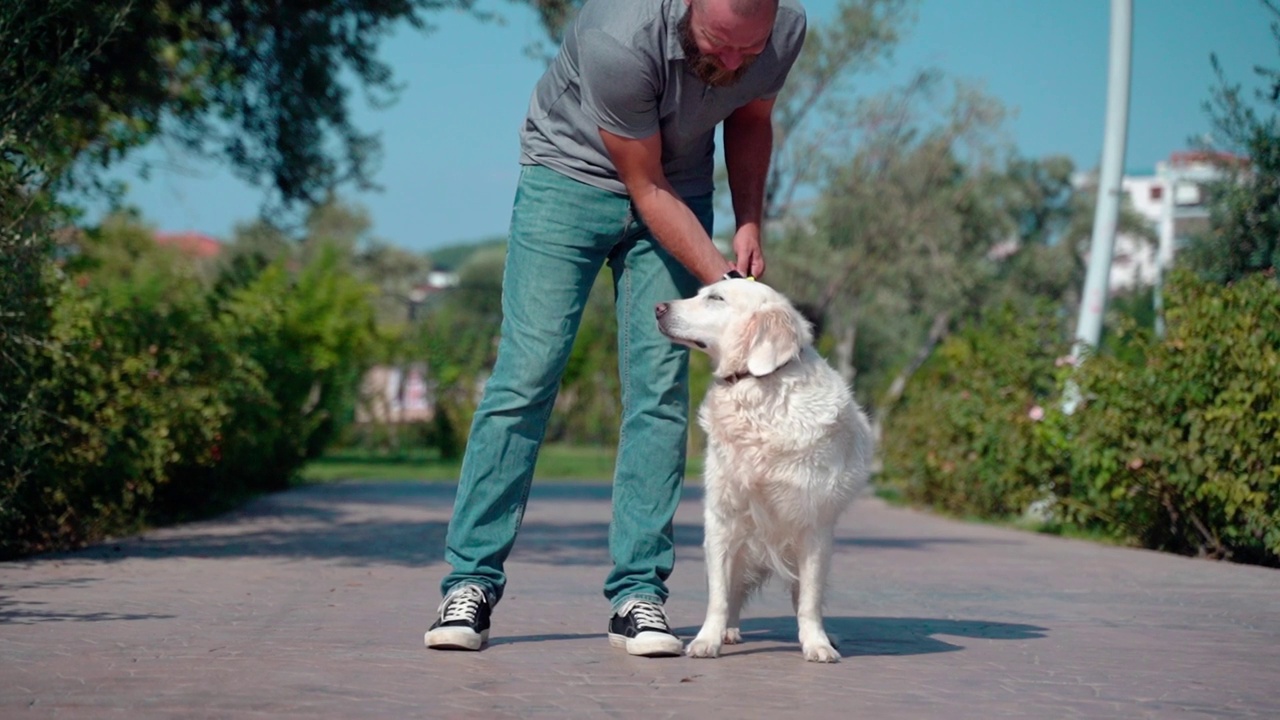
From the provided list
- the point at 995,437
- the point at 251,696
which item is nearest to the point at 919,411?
the point at 995,437

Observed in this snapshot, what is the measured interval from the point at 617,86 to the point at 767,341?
0.89 m

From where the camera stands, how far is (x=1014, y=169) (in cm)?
3619

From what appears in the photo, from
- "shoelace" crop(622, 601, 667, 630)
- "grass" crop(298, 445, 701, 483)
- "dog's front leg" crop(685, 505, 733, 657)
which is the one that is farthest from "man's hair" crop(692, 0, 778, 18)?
"grass" crop(298, 445, 701, 483)

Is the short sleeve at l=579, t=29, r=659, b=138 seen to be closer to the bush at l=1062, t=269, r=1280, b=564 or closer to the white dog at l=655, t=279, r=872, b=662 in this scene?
the white dog at l=655, t=279, r=872, b=662

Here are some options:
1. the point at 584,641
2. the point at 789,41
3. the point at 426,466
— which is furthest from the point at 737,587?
the point at 426,466

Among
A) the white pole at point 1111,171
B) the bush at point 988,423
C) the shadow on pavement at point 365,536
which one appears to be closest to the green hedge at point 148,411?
the shadow on pavement at point 365,536

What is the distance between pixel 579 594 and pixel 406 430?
1928 cm

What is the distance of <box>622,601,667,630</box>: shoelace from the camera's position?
447cm

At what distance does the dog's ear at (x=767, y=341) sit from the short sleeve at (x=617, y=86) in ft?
2.21

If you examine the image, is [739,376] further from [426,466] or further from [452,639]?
[426,466]

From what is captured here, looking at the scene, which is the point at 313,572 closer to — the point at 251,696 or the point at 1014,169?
the point at 251,696

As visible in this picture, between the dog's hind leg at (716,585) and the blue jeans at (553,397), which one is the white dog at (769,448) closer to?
the dog's hind leg at (716,585)

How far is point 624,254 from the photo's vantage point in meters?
4.90

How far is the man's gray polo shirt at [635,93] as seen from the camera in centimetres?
437
